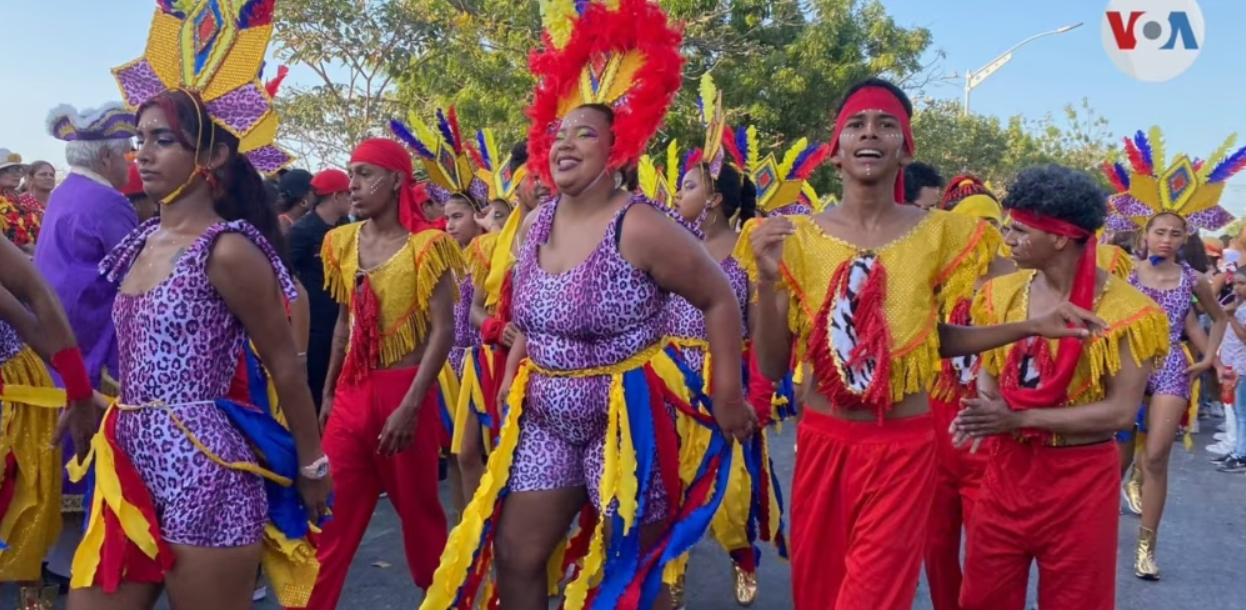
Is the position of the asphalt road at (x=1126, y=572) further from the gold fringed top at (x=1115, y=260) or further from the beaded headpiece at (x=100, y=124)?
the beaded headpiece at (x=100, y=124)

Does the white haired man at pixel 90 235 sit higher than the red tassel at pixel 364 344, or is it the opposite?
the white haired man at pixel 90 235

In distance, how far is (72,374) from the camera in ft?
10.9

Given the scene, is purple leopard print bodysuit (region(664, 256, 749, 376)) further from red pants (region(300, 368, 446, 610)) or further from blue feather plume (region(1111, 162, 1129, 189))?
blue feather plume (region(1111, 162, 1129, 189))

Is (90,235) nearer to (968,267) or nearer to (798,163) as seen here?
(968,267)

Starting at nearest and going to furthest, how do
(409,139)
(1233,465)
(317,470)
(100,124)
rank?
1. (317,470)
2. (100,124)
3. (409,139)
4. (1233,465)

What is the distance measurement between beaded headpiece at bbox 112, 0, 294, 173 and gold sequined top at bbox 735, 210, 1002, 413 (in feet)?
5.32

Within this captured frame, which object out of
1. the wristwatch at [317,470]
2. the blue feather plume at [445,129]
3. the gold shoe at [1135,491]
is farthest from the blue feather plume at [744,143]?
the wristwatch at [317,470]

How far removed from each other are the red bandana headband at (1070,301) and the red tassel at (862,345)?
0.58 m

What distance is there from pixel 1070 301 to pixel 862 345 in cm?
82

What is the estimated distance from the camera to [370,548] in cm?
639

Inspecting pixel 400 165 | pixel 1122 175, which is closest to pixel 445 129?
pixel 400 165

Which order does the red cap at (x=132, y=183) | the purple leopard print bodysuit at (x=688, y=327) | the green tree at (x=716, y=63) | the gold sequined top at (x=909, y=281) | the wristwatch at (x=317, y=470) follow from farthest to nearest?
the green tree at (x=716, y=63)
the purple leopard print bodysuit at (x=688, y=327)
the red cap at (x=132, y=183)
the gold sequined top at (x=909, y=281)
the wristwatch at (x=317, y=470)

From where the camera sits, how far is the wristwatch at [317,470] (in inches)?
123

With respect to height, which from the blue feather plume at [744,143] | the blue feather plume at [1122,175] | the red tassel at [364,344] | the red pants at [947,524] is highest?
the blue feather plume at [744,143]
